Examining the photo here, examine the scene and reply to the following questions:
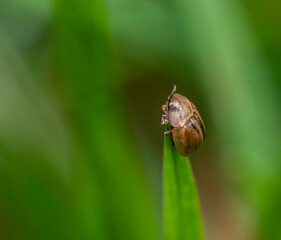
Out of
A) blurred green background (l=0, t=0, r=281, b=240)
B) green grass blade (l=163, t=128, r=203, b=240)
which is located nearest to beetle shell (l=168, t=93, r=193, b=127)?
blurred green background (l=0, t=0, r=281, b=240)

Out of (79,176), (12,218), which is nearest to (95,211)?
(79,176)

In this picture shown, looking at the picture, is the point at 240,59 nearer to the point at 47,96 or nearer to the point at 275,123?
the point at 275,123

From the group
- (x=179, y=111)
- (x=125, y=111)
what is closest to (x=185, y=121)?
(x=179, y=111)

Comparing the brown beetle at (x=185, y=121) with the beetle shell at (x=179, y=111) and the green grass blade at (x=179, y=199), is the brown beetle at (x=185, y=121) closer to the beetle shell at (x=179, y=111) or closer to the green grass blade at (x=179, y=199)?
the beetle shell at (x=179, y=111)

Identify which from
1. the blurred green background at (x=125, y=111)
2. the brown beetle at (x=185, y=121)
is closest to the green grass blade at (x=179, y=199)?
the brown beetle at (x=185, y=121)

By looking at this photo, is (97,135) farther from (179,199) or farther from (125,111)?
(125,111)

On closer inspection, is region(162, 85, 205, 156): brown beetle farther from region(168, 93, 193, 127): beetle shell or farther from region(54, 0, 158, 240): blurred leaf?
region(54, 0, 158, 240): blurred leaf
